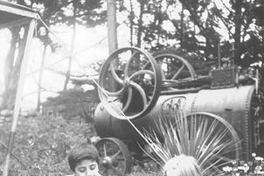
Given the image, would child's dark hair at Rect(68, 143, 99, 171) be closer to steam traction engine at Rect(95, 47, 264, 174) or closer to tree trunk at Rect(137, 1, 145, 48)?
steam traction engine at Rect(95, 47, 264, 174)

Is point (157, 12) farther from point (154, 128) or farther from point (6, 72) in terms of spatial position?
point (154, 128)

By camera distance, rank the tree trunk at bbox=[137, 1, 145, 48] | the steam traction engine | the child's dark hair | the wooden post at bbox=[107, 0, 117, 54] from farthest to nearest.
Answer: the tree trunk at bbox=[137, 1, 145, 48]
the wooden post at bbox=[107, 0, 117, 54]
the steam traction engine
the child's dark hair

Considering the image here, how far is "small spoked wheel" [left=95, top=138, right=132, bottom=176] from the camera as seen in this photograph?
22.0 feet

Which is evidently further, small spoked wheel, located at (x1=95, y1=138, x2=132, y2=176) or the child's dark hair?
small spoked wheel, located at (x1=95, y1=138, x2=132, y2=176)

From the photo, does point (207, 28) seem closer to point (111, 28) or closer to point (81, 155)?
point (111, 28)

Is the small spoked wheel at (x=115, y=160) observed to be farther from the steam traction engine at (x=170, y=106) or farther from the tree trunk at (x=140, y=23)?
the tree trunk at (x=140, y=23)

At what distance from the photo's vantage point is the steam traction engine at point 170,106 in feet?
19.5

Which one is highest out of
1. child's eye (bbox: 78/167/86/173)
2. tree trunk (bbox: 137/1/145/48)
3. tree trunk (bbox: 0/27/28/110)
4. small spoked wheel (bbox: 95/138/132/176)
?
tree trunk (bbox: 137/1/145/48)

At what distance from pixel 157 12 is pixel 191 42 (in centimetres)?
287

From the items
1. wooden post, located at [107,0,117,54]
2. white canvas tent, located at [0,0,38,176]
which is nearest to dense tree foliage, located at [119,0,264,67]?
wooden post, located at [107,0,117,54]

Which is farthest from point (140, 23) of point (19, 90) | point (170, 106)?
point (19, 90)

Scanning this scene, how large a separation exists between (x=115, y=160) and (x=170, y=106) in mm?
1274

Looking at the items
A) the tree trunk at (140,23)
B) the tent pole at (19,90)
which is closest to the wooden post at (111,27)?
the tree trunk at (140,23)

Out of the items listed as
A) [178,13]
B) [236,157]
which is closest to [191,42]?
[178,13]
